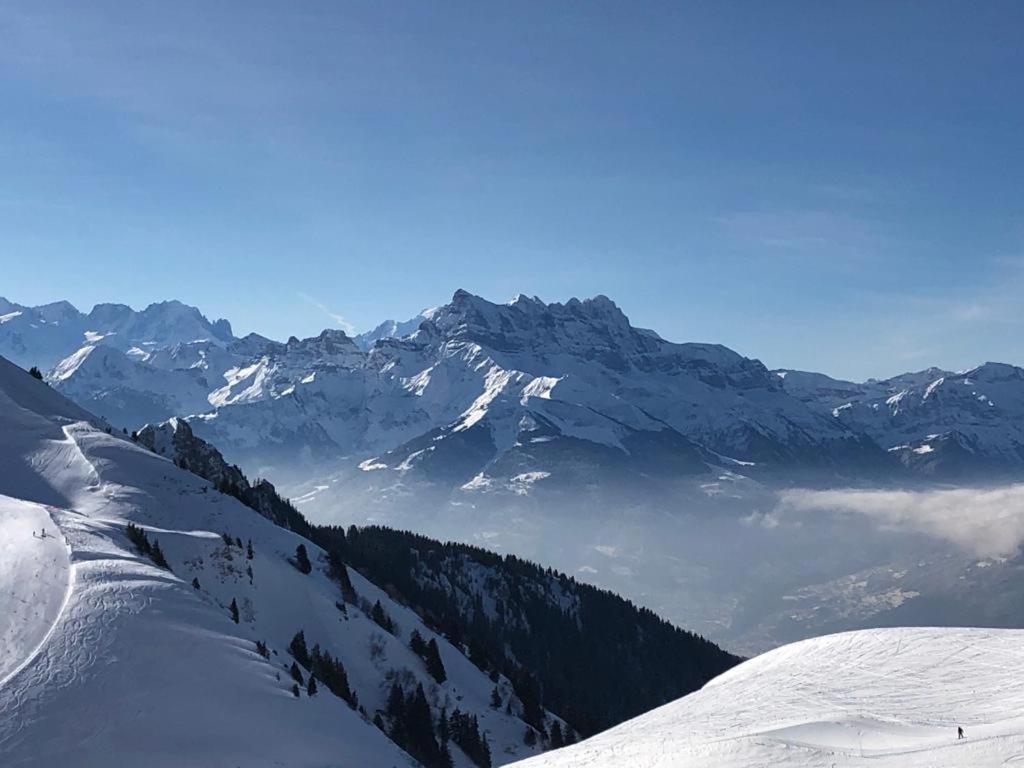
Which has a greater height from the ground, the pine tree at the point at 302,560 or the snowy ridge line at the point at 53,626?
the pine tree at the point at 302,560

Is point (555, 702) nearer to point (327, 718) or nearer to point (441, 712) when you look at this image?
point (441, 712)

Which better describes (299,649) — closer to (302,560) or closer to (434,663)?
(302,560)

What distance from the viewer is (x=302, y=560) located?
9838cm

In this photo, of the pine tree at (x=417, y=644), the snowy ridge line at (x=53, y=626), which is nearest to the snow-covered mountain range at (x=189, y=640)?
the snowy ridge line at (x=53, y=626)

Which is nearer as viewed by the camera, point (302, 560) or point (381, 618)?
point (302, 560)

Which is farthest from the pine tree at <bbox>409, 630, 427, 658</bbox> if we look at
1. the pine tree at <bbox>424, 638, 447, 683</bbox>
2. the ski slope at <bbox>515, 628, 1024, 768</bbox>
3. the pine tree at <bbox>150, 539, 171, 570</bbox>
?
the ski slope at <bbox>515, 628, 1024, 768</bbox>

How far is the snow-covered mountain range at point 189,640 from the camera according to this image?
44.0 metres

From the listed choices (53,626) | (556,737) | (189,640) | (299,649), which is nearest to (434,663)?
(556,737)

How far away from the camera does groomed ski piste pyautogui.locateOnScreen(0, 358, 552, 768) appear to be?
43.0 metres

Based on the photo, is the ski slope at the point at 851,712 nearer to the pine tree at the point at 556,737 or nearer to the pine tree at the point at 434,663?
the pine tree at the point at 556,737

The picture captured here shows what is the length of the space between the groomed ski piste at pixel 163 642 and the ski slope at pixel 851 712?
16.0 metres

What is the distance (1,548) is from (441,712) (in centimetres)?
4617

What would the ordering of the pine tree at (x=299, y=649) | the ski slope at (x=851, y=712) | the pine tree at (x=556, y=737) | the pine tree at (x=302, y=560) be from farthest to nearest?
the pine tree at (x=302, y=560)
the pine tree at (x=556, y=737)
the pine tree at (x=299, y=649)
the ski slope at (x=851, y=712)

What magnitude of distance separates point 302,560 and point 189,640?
45564mm
